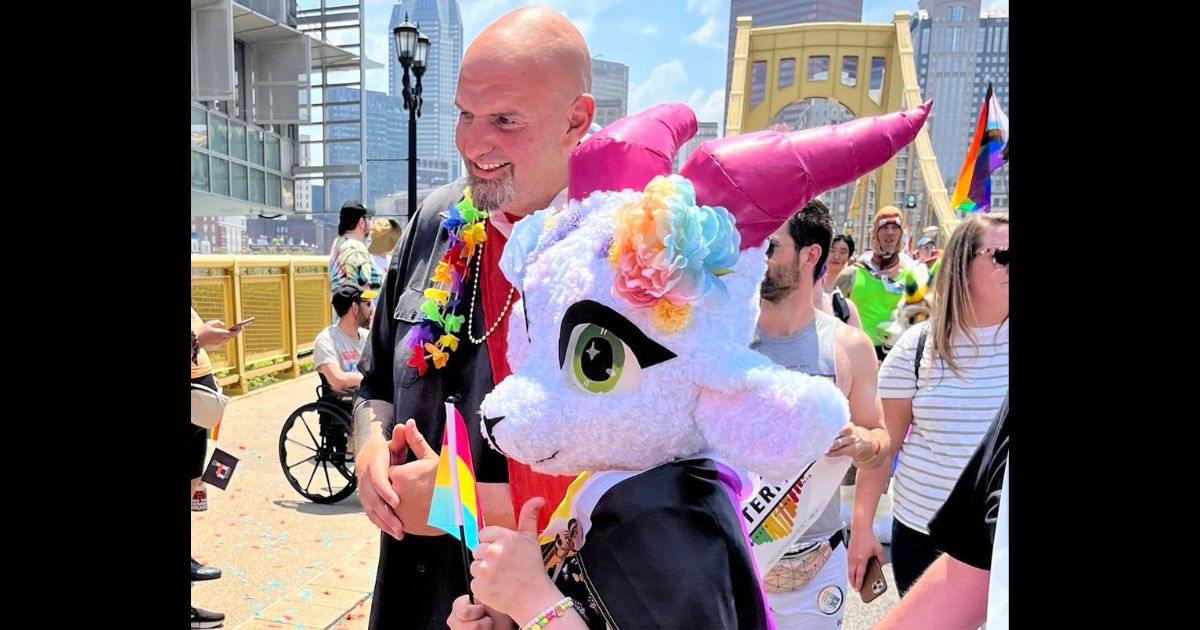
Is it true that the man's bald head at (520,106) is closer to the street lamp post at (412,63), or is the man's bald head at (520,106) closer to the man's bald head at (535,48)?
the man's bald head at (535,48)

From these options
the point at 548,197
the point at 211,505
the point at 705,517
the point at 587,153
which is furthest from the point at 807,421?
the point at 211,505

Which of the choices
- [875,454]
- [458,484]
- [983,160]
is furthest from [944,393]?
[458,484]

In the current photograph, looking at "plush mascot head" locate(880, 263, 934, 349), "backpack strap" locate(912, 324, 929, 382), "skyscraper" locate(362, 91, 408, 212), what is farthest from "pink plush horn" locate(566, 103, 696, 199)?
"skyscraper" locate(362, 91, 408, 212)

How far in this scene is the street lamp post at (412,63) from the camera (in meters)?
8.80

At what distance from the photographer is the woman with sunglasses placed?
236 centimetres

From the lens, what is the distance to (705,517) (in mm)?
1034

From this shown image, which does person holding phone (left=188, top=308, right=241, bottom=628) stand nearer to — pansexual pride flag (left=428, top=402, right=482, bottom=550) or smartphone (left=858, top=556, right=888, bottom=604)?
pansexual pride flag (left=428, top=402, right=482, bottom=550)

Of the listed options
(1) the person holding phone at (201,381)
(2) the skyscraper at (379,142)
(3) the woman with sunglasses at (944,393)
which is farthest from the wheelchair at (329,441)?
(2) the skyscraper at (379,142)

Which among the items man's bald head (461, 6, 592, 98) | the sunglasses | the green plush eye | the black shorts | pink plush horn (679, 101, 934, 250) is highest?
man's bald head (461, 6, 592, 98)

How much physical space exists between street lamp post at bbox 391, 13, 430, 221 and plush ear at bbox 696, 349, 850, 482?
851 centimetres

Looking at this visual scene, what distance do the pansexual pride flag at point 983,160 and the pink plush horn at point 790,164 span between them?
2.54 m
